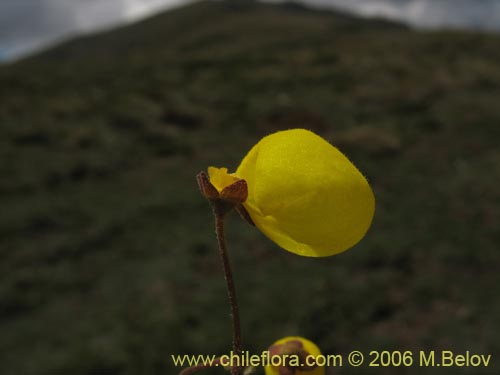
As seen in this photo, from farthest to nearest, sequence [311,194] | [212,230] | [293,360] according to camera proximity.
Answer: [212,230]
[293,360]
[311,194]

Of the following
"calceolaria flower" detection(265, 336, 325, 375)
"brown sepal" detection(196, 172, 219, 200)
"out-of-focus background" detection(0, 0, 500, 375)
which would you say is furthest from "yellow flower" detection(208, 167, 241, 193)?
"out-of-focus background" detection(0, 0, 500, 375)

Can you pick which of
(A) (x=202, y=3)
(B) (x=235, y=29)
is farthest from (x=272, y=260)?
(A) (x=202, y=3)

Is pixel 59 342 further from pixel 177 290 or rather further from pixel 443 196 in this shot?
pixel 443 196

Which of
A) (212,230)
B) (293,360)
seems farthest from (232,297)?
(212,230)

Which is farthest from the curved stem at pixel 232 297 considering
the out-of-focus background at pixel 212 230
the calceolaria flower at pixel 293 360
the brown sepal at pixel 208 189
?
the out-of-focus background at pixel 212 230

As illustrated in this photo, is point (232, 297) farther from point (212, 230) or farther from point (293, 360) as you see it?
point (212, 230)
